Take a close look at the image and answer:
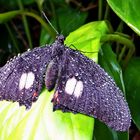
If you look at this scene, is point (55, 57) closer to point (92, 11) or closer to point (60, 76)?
point (60, 76)

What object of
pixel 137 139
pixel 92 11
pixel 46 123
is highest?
pixel 46 123

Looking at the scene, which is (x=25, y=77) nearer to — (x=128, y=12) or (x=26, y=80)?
(x=26, y=80)

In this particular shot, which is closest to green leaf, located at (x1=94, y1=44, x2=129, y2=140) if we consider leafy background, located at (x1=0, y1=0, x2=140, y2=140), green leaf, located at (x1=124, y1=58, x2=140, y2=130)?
leafy background, located at (x1=0, y1=0, x2=140, y2=140)

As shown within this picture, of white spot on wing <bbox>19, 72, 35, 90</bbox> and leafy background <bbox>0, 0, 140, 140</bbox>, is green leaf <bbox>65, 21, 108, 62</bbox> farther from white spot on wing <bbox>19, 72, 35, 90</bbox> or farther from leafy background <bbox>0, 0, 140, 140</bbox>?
white spot on wing <bbox>19, 72, 35, 90</bbox>

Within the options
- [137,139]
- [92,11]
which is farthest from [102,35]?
[92,11]

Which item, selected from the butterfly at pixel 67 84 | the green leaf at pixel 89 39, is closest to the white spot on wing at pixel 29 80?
the butterfly at pixel 67 84

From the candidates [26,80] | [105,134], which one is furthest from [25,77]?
[105,134]
